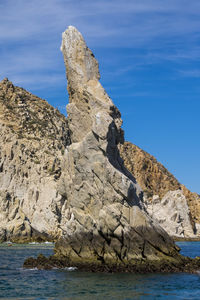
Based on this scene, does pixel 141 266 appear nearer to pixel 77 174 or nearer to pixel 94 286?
pixel 94 286

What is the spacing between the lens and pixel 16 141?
10506 centimetres

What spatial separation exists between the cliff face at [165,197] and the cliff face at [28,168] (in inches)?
881

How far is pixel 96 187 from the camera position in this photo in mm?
38469

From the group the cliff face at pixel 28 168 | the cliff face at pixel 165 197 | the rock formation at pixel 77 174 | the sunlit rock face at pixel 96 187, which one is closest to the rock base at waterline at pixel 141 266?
the sunlit rock face at pixel 96 187

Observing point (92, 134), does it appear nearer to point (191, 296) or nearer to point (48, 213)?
point (191, 296)

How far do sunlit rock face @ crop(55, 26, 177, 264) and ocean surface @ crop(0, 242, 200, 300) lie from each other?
3022mm

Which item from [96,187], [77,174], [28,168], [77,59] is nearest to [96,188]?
[96,187]

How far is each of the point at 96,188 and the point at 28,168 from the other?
65.3 m

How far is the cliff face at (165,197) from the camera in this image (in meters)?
122

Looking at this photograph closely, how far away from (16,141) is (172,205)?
4212cm

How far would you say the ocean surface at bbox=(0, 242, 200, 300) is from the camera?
85.9 feet

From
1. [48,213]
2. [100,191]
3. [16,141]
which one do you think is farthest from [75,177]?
[16,141]

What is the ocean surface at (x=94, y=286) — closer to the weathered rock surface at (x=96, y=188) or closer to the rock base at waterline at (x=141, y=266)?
the rock base at waterline at (x=141, y=266)

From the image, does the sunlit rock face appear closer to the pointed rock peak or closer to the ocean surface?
the pointed rock peak
